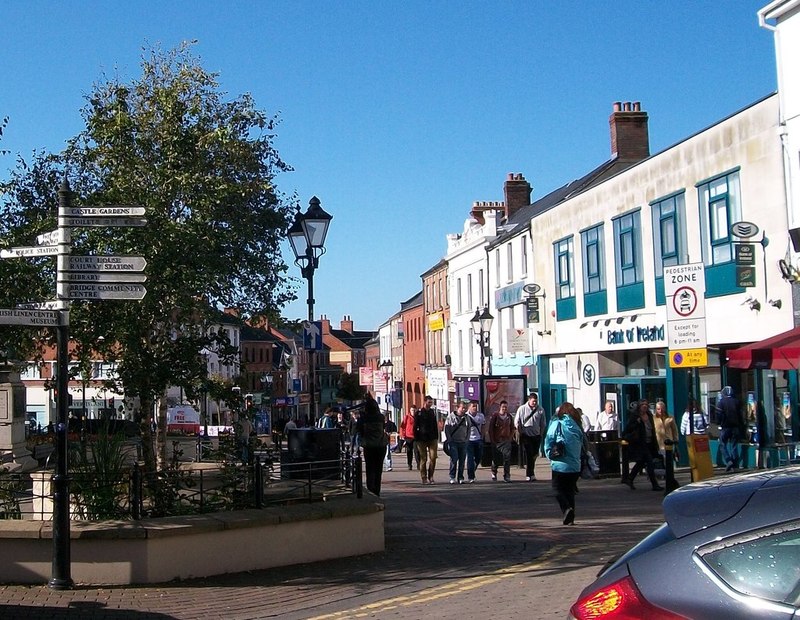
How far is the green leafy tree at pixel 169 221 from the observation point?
1198cm

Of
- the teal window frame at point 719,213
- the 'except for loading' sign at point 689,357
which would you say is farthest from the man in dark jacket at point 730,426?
the 'except for loading' sign at point 689,357

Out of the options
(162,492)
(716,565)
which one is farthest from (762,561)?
(162,492)

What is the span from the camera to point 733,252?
2086 cm

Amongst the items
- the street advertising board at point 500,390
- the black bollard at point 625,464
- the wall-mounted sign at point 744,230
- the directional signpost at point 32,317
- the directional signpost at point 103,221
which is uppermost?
the wall-mounted sign at point 744,230

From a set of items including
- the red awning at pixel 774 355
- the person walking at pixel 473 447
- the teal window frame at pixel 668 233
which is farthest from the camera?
the teal window frame at pixel 668 233

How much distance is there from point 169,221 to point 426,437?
31.0ft

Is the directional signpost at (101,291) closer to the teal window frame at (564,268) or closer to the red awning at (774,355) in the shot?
the red awning at (774,355)

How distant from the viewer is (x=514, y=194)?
154 feet

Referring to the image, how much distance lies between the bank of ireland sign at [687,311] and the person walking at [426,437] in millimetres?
7677

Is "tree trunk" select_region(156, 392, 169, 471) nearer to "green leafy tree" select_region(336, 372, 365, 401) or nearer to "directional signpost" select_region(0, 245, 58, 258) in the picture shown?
"directional signpost" select_region(0, 245, 58, 258)

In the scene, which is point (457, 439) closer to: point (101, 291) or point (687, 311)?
point (687, 311)

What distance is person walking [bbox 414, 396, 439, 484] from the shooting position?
66.1ft

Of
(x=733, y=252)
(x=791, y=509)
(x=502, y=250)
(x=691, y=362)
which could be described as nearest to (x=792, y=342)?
(x=691, y=362)

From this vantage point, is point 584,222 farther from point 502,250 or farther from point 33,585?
point 33,585
